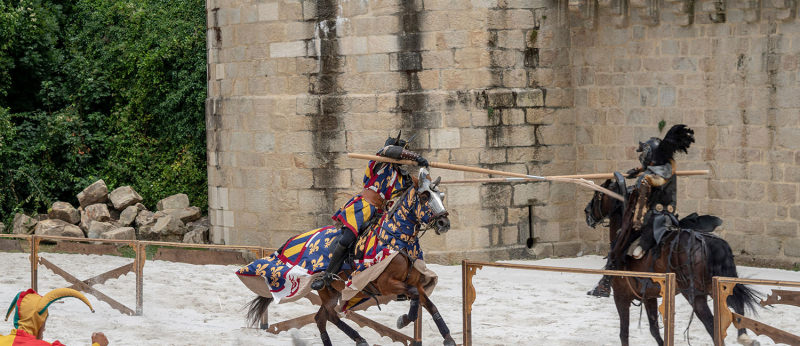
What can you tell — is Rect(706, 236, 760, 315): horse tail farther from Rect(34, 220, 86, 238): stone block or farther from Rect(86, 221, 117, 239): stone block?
Rect(34, 220, 86, 238): stone block

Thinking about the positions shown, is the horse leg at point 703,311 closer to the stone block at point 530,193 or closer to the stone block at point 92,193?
the stone block at point 530,193

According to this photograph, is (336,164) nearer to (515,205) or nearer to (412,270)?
(515,205)

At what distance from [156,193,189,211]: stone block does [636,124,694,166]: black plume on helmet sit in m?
10.2

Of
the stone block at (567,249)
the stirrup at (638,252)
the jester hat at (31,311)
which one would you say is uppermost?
the jester hat at (31,311)

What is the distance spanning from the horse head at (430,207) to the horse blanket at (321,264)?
0.28 m

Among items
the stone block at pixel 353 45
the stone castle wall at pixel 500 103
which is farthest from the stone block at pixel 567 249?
the stone block at pixel 353 45

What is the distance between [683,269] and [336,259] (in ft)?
8.81

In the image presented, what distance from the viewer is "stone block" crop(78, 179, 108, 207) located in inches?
659

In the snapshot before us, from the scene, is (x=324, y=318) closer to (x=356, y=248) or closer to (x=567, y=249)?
(x=356, y=248)

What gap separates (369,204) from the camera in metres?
8.39

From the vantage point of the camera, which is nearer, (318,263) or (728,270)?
(728,270)

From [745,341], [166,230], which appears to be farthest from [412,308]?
[166,230]

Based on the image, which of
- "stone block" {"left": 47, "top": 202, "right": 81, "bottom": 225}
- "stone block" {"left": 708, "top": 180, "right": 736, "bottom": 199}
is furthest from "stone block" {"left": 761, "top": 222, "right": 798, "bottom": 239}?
"stone block" {"left": 47, "top": 202, "right": 81, "bottom": 225}

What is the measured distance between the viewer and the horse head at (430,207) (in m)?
7.82
